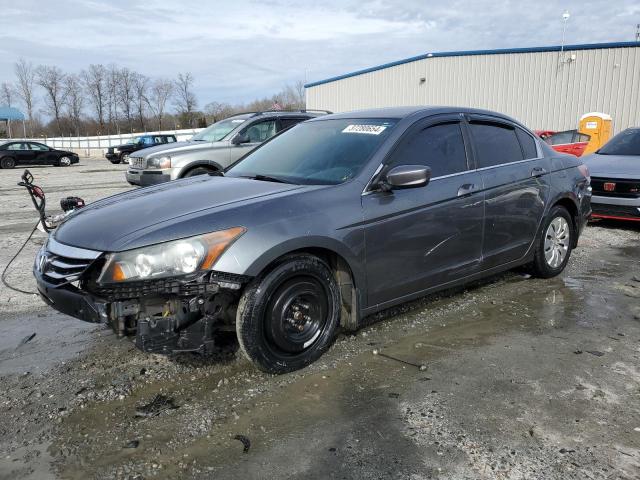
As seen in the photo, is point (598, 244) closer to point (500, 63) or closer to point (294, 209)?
point (294, 209)

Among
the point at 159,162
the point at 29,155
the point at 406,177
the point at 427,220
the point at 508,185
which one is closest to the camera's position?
the point at 406,177

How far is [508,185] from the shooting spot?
466cm

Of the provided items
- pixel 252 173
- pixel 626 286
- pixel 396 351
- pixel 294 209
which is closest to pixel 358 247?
pixel 294 209

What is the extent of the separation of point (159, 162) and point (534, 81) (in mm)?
17785

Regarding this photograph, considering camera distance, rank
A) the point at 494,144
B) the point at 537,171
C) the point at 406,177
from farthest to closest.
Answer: the point at 537,171 → the point at 494,144 → the point at 406,177

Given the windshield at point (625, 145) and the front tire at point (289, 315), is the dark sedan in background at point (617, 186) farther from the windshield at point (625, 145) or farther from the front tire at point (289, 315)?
the front tire at point (289, 315)

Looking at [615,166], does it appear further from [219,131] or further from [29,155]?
[29,155]

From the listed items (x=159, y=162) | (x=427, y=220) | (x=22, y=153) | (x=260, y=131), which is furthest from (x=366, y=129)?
(x=22, y=153)

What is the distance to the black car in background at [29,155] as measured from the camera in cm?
2583

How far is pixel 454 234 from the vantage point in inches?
164

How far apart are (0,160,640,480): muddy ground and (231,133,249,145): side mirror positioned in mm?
5808

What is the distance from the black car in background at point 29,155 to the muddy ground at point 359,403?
25.0 m

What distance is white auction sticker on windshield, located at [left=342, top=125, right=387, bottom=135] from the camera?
4059mm

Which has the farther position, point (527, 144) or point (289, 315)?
point (527, 144)
